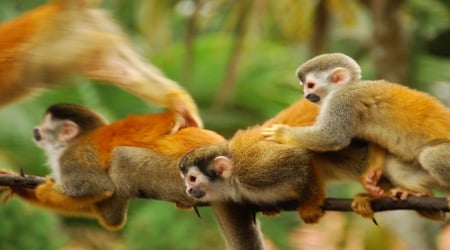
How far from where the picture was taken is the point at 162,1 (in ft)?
20.2

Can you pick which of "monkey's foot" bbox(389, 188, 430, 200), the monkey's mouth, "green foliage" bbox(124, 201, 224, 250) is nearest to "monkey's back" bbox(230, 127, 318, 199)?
the monkey's mouth

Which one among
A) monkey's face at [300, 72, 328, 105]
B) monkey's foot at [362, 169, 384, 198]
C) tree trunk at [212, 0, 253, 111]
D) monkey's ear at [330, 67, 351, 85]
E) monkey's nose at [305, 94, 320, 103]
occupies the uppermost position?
monkey's ear at [330, 67, 351, 85]

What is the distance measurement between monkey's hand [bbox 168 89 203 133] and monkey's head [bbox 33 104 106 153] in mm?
238

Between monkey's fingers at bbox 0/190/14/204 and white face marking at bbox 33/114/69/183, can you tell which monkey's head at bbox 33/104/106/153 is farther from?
monkey's fingers at bbox 0/190/14/204

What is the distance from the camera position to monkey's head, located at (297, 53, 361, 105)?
263cm

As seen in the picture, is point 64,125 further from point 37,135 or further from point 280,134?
point 280,134

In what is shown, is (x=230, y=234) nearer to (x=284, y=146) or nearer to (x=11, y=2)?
(x=284, y=146)

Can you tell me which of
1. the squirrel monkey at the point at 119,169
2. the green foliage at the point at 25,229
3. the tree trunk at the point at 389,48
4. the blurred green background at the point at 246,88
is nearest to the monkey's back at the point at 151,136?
the squirrel monkey at the point at 119,169

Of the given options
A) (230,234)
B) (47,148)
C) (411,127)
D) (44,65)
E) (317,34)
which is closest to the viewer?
(411,127)

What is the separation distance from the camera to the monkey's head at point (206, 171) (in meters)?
2.54

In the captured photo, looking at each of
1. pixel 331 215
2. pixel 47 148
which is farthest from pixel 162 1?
pixel 47 148

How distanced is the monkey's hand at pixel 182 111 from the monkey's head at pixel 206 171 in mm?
223

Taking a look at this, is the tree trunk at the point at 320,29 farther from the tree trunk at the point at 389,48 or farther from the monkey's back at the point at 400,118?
the monkey's back at the point at 400,118

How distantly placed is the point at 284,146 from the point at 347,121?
169 mm
